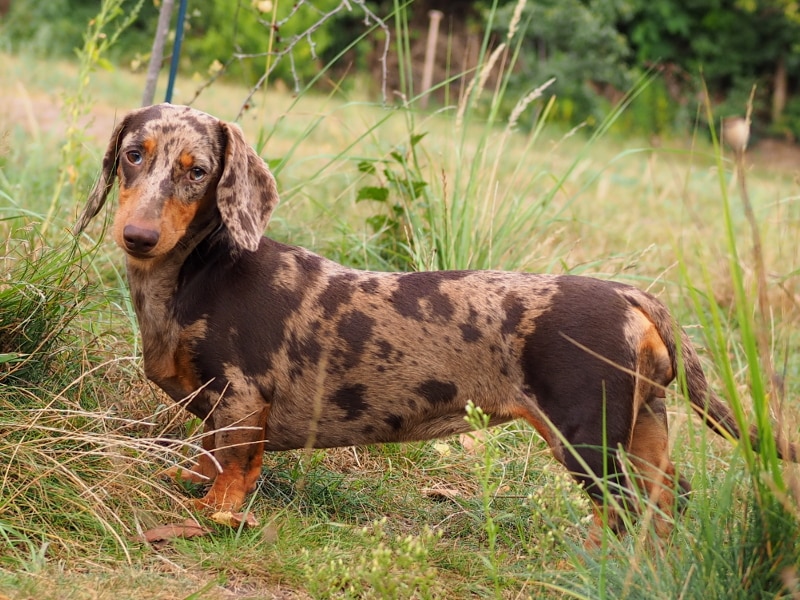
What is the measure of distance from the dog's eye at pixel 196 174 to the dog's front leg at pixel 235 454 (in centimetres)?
70

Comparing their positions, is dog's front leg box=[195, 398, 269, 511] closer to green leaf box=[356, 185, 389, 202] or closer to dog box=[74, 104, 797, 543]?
dog box=[74, 104, 797, 543]

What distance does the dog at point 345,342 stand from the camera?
2.98m

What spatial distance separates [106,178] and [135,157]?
0.85 ft

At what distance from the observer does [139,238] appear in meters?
2.78

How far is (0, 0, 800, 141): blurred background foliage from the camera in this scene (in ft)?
57.3

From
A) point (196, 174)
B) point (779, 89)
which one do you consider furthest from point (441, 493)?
point (779, 89)

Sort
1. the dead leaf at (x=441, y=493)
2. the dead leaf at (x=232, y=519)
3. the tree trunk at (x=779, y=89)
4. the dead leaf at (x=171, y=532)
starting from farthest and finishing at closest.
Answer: the tree trunk at (x=779, y=89), the dead leaf at (x=441, y=493), the dead leaf at (x=232, y=519), the dead leaf at (x=171, y=532)

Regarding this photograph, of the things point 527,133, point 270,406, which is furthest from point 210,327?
point 527,133

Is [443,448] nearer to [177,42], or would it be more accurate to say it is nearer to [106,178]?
[106,178]

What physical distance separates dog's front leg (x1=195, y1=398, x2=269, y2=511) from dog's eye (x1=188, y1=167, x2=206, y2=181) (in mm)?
704

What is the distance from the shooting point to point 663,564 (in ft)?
8.38

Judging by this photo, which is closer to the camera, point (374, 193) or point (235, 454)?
point (235, 454)

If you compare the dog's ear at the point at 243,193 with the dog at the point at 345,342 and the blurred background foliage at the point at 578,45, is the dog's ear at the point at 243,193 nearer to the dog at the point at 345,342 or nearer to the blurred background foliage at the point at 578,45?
the dog at the point at 345,342

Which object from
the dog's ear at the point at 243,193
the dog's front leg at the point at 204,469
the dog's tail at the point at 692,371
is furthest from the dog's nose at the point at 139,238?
the dog's tail at the point at 692,371
